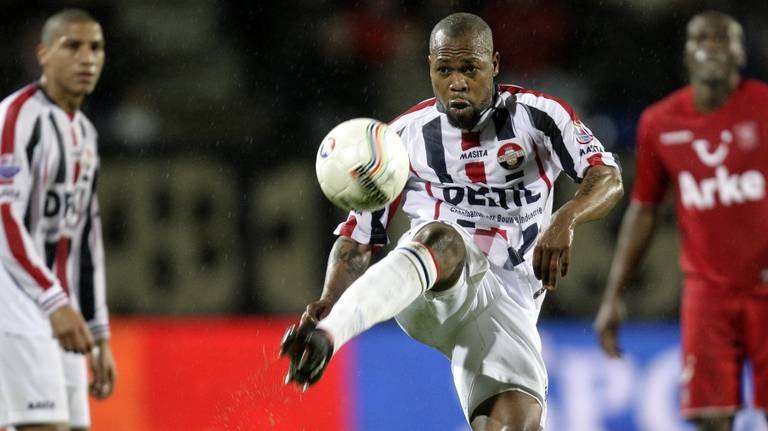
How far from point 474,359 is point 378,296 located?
2.51 ft

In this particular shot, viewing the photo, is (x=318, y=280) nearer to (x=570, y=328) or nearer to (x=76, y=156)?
(x=570, y=328)

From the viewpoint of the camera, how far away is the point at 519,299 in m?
4.89

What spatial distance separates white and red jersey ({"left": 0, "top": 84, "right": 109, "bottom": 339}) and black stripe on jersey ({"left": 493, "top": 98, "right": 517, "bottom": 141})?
6.13 feet

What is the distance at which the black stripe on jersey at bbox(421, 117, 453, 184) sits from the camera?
4902 millimetres

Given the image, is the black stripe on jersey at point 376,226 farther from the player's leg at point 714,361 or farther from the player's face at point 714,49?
the player's face at point 714,49

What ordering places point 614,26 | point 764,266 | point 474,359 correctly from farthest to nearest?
point 614,26
point 764,266
point 474,359

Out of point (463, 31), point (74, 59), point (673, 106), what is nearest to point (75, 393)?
point (74, 59)

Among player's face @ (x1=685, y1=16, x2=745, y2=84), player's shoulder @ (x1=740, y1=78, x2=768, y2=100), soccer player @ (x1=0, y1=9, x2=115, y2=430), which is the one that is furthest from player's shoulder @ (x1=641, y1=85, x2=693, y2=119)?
soccer player @ (x1=0, y1=9, x2=115, y2=430)

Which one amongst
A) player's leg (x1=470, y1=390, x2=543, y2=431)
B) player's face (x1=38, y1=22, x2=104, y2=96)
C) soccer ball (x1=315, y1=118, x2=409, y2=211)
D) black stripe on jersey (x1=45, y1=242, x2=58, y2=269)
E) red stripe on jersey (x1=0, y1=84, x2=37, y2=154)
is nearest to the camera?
soccer ball (x1=315, y1=118, x2=409, y2=211)

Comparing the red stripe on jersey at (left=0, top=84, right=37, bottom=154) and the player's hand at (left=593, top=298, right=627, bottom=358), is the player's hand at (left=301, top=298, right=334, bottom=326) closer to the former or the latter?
the red stripe on jersey at (left=0, top=84, right=37, bottom=154)

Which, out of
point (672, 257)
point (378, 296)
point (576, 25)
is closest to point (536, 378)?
point (378, 296)

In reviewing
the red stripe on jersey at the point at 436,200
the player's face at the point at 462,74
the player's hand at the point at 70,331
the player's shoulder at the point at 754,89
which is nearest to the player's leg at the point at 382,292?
the red stripe on jersey at the point at 436,200

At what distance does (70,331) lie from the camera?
521cm

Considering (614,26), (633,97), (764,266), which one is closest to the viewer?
(764,266)
